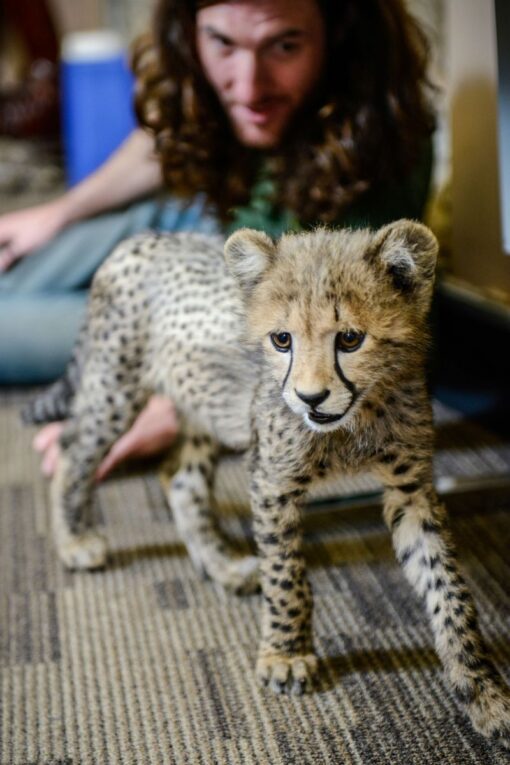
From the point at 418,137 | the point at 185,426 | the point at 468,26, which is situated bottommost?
the point at 185,426

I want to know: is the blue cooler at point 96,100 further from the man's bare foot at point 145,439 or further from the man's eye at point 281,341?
the man's eye at point 281,341

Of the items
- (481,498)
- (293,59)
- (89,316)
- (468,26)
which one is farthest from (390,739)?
(468,26)

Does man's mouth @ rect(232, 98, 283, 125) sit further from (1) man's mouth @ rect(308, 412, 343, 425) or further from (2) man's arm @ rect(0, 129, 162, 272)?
(1) man's mouth @ rect(308, 412, 343, 425)

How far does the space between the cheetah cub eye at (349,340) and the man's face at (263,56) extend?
0.65 m

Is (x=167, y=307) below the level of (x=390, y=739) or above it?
above

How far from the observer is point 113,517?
73.8 inches

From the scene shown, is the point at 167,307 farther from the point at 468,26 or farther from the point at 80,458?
the point at 468,26

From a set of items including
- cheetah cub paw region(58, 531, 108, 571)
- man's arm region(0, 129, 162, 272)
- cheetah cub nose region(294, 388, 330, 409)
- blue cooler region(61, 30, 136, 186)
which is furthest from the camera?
blue cooler region(61, 30, 136, 186)

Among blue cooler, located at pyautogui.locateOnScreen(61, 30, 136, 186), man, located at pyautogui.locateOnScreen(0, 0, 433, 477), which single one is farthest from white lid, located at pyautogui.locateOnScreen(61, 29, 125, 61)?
man, located at pyautogui.locateOnScreen(0, 0, 433, 477)

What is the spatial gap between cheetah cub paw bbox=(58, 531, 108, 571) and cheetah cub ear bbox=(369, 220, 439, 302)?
2.63ft

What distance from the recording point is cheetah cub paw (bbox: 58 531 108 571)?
1653 millimetres

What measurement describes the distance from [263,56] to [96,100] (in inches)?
79.1

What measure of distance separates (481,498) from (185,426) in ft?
1.85

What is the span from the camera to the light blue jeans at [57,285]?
226 centimetres
